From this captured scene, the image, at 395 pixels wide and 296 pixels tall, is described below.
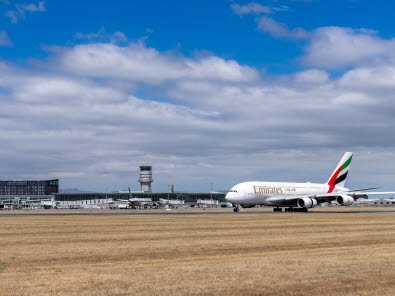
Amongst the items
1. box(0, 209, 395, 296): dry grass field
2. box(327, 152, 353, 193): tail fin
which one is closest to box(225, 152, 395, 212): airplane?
box(327, 152, 353, 193): tail fin

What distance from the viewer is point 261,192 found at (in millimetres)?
91938

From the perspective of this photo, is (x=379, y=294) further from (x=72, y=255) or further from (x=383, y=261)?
(x=72, y=255)

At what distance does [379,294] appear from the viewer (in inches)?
505

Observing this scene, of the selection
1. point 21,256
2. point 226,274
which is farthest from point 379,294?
point 21,256

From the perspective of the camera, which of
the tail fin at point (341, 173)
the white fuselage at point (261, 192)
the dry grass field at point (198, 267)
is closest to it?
the dry grass field at point (198, 267)

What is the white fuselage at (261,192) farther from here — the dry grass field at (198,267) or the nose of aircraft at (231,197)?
the dry grass field at (198,267)

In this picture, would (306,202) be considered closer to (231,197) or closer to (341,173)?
(231,197)

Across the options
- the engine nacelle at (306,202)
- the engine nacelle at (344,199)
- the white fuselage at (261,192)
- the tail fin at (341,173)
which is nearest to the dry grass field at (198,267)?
the white fuselage at (261,192)

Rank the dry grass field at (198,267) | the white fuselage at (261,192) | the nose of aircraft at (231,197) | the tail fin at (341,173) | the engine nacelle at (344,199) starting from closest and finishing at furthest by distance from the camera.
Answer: the dry grass field at (198,267), the nose of aircraft at (231,197), the white fuselage at (261,192), the engine nacelle at (344,199), the tail fin at (341,173)

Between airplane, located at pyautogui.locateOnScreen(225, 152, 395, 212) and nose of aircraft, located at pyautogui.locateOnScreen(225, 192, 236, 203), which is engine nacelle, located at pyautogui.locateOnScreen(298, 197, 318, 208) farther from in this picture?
nose of aircraft, located at pyautogui.locateOnScreen(225, 192, 236, 203)

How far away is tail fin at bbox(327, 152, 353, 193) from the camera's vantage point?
339ft

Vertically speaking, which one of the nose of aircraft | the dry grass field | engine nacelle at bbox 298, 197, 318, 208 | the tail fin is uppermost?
the tail fin

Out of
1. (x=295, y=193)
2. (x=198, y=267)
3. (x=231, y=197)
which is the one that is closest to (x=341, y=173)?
(x=295, y=193)

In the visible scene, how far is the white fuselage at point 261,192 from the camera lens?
90125 millimetres
